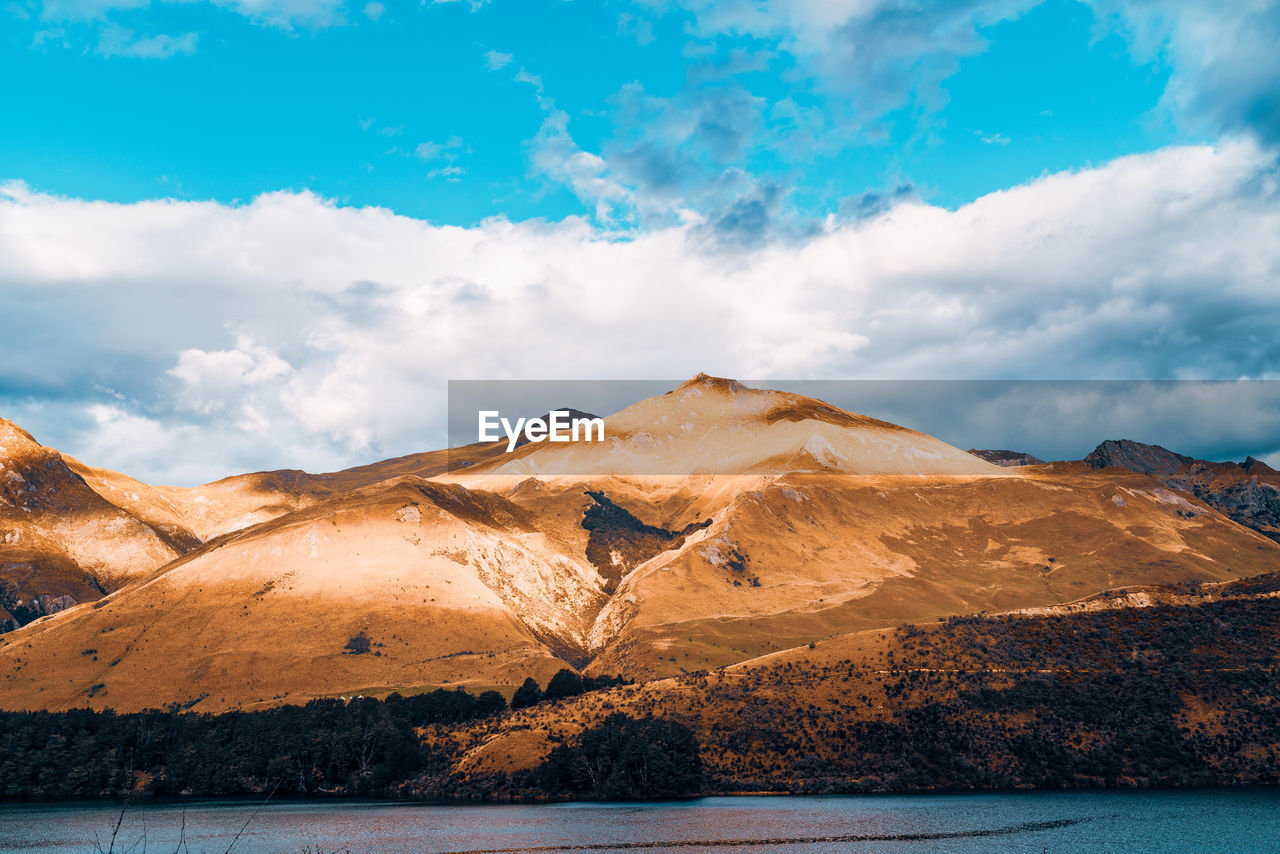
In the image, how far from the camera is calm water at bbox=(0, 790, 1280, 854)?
85750 millimetres

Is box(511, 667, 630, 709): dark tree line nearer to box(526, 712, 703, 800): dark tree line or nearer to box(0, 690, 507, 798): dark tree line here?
box(0, 690, 507, 798): dark tree line

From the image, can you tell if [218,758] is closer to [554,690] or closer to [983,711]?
[554,690]

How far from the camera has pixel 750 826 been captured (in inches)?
3861

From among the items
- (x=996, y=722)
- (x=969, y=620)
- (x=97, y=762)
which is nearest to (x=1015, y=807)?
(x=996, y=722)

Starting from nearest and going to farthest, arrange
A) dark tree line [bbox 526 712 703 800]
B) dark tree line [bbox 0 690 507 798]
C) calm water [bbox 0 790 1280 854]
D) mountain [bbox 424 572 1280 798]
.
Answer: calm water [bbox 0 790 1280 854] < mountain [bbox 424 572 1280 798] < dark tree line [bbox 526 712 703 800] < dark tree line [bbox 0 690 507 798]

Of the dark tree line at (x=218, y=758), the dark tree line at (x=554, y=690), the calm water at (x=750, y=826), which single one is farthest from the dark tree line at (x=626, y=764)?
the dark tree line at (x=554, y=690)

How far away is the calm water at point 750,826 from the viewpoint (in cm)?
8575

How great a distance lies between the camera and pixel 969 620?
166500 millimetres

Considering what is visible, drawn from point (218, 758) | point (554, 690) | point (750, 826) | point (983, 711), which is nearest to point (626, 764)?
point (750, 826)

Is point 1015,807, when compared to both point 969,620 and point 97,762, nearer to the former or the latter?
point 969,620

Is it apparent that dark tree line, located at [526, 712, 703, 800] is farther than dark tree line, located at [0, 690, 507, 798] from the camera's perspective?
No

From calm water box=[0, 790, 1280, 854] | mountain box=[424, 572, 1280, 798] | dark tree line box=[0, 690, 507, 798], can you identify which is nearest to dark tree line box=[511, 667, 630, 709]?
mountain box=[424, 572, 1280, 798]

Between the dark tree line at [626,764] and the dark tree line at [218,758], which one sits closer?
the dark tree line at [626,764]

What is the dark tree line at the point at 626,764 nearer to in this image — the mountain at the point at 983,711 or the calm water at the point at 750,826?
the mountain at the point at 983,711
